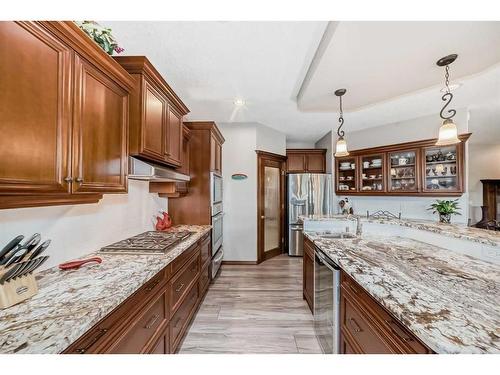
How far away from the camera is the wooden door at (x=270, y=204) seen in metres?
4.02

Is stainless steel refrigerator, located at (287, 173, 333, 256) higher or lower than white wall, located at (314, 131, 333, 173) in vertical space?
lower

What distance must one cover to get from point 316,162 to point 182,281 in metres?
3.96

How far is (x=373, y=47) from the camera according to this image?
1.58 m

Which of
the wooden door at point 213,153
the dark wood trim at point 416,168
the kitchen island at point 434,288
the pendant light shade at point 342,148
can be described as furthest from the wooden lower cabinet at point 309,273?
the dark wood trim at point 416,168

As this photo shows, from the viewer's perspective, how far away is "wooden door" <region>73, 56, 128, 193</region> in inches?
42.8

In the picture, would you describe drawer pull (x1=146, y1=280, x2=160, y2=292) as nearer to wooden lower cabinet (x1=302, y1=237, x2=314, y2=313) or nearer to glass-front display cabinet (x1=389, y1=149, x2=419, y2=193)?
wooden lower cabinet (x1=302, y1=237, x2=314, y2=313)

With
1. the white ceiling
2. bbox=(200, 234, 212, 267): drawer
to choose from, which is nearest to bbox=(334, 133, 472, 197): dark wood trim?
the white ceiling

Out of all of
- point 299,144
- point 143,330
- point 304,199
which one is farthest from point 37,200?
point 299,144

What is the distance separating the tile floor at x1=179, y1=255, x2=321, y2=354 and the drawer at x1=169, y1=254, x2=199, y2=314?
1.56ft

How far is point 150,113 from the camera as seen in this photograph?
67.2 inches

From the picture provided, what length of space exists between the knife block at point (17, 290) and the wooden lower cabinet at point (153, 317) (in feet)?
1.25

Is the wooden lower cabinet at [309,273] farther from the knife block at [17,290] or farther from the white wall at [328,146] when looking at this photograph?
the white wall at [328,146]
